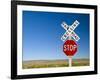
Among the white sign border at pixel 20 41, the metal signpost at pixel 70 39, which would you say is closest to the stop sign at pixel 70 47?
the metal signpost at pixel 70 39

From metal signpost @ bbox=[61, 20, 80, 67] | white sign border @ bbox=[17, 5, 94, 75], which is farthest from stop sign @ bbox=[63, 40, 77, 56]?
white sign border @ bbox=[17, 5, 94, 75]

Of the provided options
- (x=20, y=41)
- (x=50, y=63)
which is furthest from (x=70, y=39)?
(x=20, y=41)

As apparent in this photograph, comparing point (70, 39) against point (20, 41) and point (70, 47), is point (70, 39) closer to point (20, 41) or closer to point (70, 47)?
point (70, 47)

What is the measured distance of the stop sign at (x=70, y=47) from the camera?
1743mm

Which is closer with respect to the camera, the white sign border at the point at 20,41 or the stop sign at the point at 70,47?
the white sign border at the point at 20,41

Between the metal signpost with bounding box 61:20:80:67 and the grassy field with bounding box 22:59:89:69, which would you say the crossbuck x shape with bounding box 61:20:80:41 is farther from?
the grassy field with bounding box 22:59:89:69

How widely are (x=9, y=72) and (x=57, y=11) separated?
0.57 m

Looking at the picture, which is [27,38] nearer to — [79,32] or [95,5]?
[79,32]

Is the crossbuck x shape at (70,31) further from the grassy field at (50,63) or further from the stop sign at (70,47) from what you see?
the grassy field at (50,63)

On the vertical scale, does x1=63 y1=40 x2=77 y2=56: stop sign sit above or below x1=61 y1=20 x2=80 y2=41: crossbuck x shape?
below

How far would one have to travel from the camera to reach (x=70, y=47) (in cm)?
177

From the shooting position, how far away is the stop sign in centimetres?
174

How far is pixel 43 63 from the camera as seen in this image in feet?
5.53

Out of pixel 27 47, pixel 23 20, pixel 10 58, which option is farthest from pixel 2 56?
pixel 23 20
